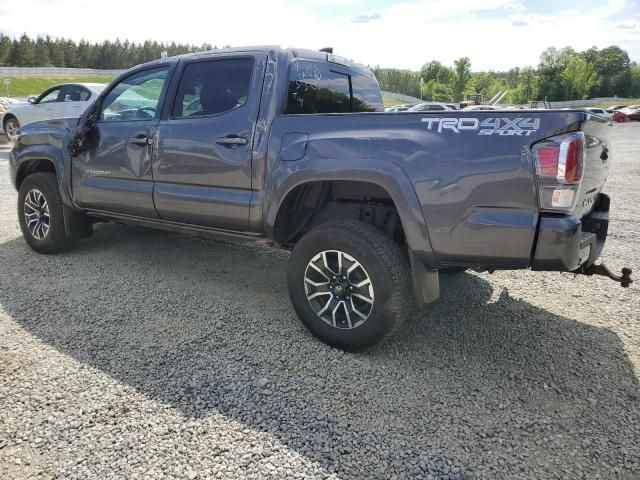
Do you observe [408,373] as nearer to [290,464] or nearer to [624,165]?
[290,464]

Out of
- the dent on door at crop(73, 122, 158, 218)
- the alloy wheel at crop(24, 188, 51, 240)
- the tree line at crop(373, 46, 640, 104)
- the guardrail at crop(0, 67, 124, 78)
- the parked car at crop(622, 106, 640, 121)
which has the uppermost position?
the tree line at crop(373, 46, 640, 104)

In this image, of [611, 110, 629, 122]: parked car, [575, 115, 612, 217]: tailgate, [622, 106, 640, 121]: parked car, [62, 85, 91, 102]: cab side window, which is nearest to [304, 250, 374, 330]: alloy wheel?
[575, 115, 612, 217]: tailgate

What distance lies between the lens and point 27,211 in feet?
17.2

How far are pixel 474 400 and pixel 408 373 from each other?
42 centimetres

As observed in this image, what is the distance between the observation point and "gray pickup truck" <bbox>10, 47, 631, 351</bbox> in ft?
8.67

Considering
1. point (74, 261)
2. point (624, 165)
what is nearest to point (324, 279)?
point (74, 261)

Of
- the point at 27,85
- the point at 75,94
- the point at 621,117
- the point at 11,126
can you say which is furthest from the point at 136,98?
the point at 27,85

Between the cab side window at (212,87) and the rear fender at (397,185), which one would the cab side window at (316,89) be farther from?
the rear fender at (397,185)

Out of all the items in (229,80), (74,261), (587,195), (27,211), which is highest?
(229,80)

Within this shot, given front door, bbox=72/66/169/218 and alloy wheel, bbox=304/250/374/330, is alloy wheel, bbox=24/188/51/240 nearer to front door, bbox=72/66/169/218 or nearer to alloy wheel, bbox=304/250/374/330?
front door, bbox=72/66/169/218

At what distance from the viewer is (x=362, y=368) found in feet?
10.2

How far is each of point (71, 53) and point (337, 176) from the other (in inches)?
4128

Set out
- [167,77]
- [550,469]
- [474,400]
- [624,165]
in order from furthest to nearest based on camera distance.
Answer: [624,165]
[167,77]
[474,400]
[550,469]

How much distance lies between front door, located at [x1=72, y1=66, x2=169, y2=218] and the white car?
302 inches
